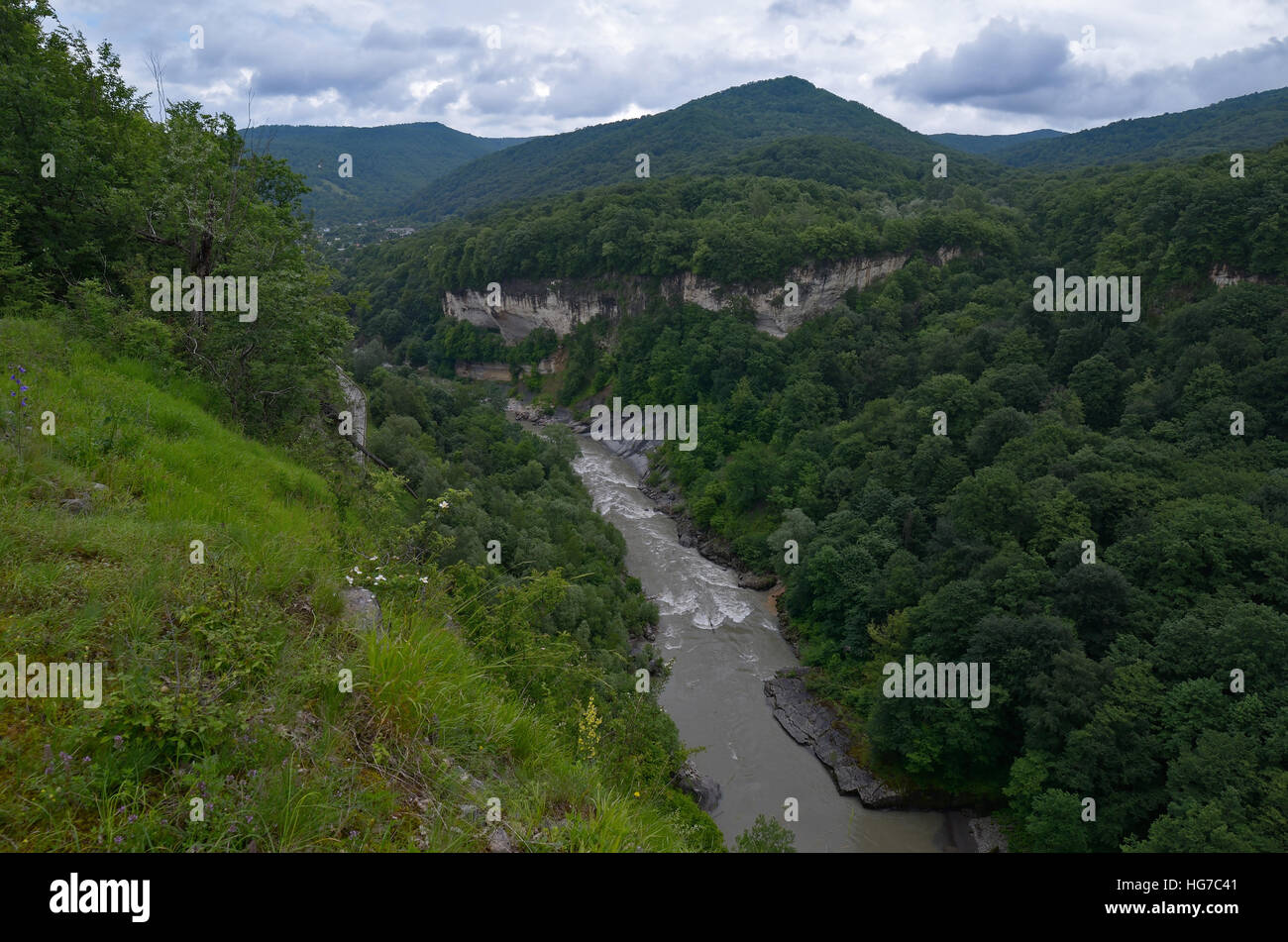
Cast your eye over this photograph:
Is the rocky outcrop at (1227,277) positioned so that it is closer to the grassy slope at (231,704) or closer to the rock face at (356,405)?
the rock face at (356,405)

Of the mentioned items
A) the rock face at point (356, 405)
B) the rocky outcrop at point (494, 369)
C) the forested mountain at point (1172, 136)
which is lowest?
the rock face at point (356, 405)

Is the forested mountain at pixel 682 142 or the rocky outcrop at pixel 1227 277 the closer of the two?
the rocky outcrop at pixel 1227 277

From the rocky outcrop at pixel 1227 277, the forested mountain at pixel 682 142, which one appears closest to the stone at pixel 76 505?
the rocky outcrop at pixel 1227 277

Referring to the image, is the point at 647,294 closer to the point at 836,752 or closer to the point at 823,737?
the point at 823,737

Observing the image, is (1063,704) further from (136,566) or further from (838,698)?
(136,566)

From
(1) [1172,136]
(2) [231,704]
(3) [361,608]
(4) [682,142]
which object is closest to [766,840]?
(3) [361,608]
